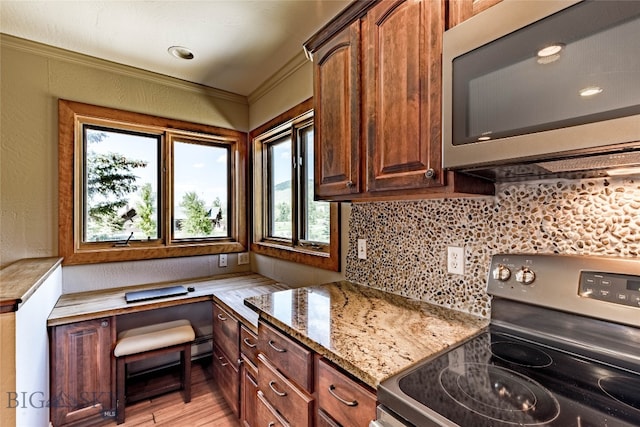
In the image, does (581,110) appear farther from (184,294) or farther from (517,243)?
(184,294)

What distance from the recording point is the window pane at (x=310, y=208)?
2.24 m

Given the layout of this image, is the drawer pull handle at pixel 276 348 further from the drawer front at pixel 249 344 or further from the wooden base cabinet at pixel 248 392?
the wooden base cabinet at pixel 248 392

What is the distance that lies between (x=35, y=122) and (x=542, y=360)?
10.5 feet

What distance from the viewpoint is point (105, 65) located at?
2.35 meters

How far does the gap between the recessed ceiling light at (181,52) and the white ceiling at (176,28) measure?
0.13 feet

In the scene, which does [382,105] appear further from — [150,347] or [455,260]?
[150,347]

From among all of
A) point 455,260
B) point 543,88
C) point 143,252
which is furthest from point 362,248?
point 143,252

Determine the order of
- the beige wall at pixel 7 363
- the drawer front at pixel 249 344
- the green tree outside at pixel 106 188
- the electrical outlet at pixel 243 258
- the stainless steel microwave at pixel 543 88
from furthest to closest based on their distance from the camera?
the electrical outlet at pixel 243 258 < the green tree outside at pixel 106 188 < the drawer front at pixel 249 344 < the beige wall at pixel 7 363 < the stainless steel microwave at pixel 543 88

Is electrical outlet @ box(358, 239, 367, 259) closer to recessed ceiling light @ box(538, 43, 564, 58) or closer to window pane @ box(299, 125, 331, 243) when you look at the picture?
window pane @ box(299, 125, 331, 243)

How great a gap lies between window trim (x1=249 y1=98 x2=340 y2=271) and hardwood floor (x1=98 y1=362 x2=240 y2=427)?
44.9 inches

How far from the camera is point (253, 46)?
213cm

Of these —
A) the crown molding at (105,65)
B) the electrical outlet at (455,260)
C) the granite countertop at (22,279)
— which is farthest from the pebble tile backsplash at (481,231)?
the crown molding at (105,65)

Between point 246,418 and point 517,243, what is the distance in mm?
1691

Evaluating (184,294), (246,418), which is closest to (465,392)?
(246,418)
